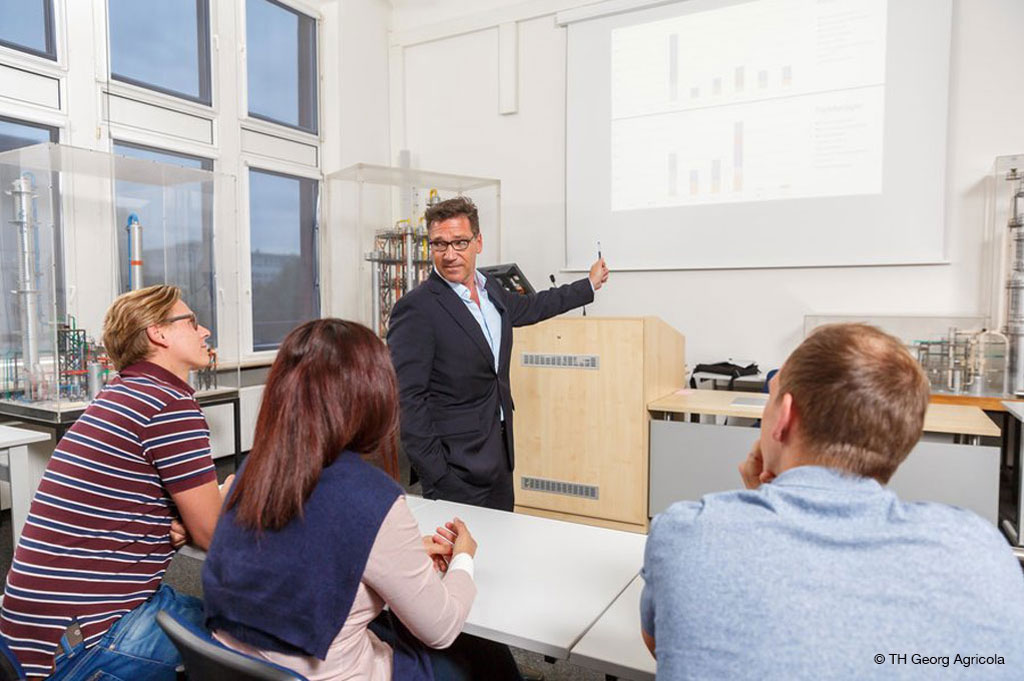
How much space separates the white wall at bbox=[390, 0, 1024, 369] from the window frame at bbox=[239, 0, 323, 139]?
2.44ft

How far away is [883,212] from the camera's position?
4.16m

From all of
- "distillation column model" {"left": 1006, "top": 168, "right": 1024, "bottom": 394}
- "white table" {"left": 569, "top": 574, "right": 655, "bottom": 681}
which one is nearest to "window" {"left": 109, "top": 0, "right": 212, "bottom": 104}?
"white table" {"left": 569, "top": 574, "right": 655, "bottom": 681}

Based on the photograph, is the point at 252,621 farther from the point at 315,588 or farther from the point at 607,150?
the point at 607,150

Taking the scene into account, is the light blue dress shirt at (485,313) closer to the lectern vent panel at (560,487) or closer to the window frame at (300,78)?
the lectern vent panel at (560,487)

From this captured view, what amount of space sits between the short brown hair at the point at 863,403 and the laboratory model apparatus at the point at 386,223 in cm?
394

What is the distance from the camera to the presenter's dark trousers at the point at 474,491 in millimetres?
2145

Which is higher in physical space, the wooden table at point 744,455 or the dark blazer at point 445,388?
the dark blazer at point 445,388

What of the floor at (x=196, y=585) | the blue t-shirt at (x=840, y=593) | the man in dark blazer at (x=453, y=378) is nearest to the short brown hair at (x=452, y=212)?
the man in dark blazer at (x=453, y=378)

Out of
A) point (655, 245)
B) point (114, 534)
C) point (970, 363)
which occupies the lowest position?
point (114, 534)

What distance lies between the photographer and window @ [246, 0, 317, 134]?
17.0 ft

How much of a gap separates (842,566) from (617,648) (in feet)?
1.60

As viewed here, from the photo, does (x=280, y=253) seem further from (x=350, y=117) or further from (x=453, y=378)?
(x=453, y=378)

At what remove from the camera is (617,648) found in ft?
3.67

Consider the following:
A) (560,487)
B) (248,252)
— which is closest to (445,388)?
(560,487)
